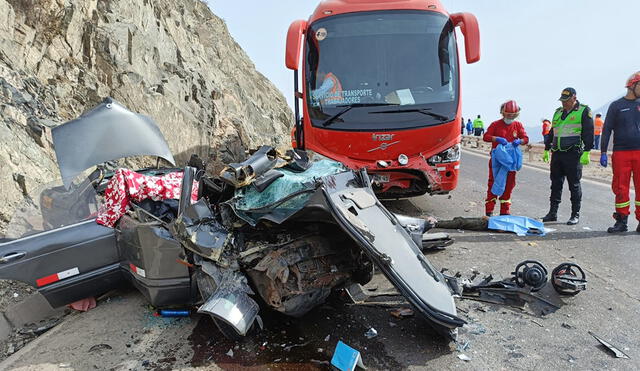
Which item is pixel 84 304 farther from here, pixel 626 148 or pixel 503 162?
pixel 626 148

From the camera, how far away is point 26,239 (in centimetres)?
312

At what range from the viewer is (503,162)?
5.45 m

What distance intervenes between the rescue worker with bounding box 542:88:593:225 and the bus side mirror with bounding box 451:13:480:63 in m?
1.39

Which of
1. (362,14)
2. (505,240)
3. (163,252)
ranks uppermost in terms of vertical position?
(362,14)

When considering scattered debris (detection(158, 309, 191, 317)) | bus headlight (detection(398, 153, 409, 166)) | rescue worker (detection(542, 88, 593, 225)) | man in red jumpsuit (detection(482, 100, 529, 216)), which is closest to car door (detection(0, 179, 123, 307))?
scattered debris (detection(158, 309, 191, 317))

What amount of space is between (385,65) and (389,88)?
329mm

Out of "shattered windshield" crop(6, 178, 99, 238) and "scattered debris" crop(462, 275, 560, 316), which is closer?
"scattered debris" crop(462, 275, 560, 316)

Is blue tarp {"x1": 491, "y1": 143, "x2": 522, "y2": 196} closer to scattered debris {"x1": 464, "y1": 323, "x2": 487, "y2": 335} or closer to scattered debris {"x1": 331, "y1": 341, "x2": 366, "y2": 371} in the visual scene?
scattered debris {"x1": 464, "y1": 323, "x2": 487, "y2": 335}

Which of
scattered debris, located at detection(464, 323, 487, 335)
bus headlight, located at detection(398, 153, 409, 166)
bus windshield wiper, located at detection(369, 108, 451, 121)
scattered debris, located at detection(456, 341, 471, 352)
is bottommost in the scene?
scattered debris, located at detection(464, 323, 487, 335)

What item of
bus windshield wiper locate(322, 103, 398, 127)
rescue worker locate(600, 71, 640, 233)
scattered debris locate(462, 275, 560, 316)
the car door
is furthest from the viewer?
bus windshield wiper locate(322, 103, 398, 127)

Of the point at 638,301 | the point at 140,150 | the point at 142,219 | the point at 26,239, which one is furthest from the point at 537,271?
the point at 26,239

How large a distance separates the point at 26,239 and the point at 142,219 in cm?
93

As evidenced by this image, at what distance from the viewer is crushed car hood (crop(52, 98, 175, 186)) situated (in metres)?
3.52

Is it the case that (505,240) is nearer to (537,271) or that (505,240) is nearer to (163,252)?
(537,271)
